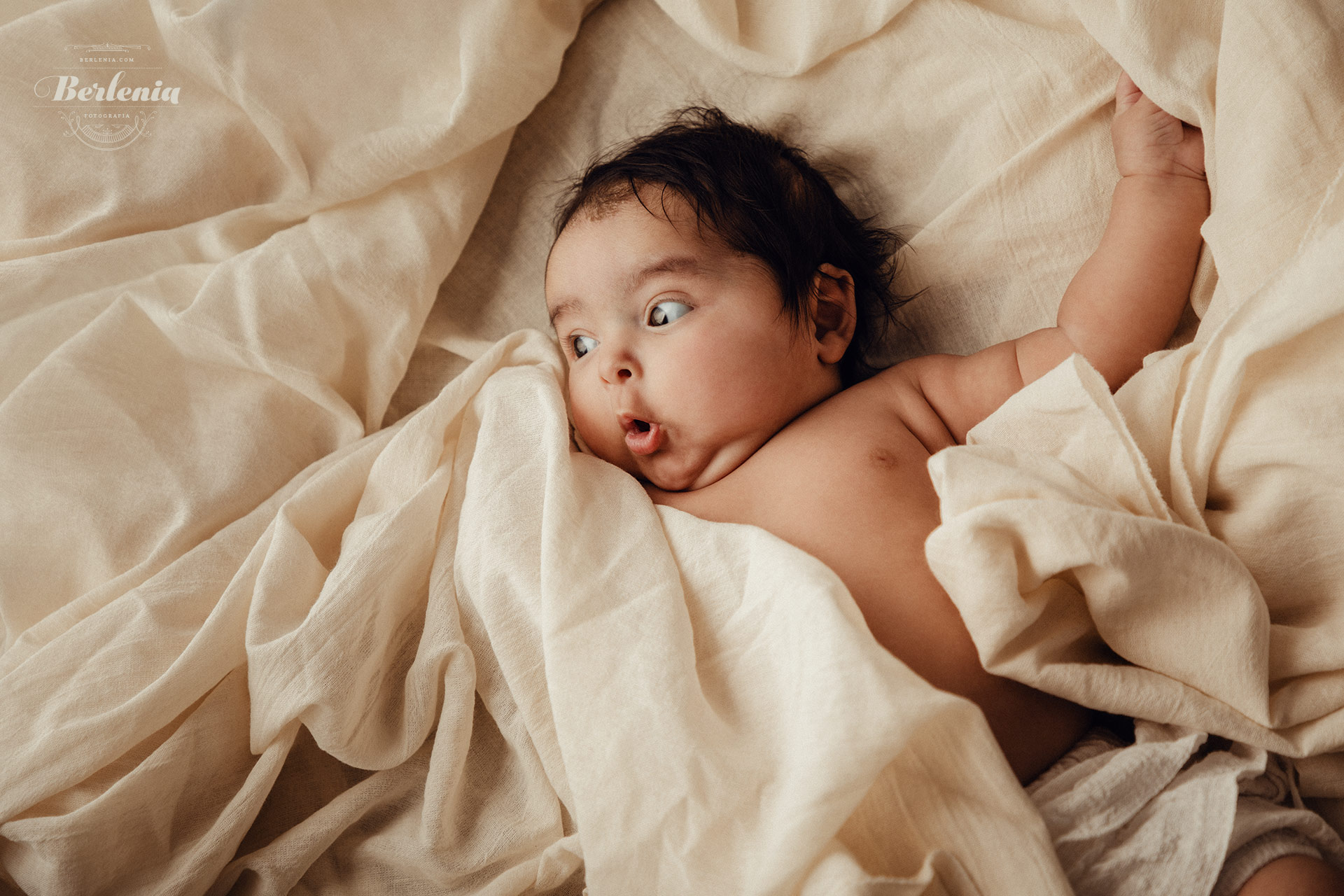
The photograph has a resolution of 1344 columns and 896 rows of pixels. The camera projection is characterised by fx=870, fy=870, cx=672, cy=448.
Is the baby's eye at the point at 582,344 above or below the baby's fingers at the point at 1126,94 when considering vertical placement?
below

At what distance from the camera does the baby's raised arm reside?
99cm

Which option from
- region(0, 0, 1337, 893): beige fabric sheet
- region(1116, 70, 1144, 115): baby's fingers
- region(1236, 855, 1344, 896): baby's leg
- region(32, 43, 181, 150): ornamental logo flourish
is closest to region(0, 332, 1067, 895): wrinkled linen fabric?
region(0, 0, 1337, 893): beige fabric sheet

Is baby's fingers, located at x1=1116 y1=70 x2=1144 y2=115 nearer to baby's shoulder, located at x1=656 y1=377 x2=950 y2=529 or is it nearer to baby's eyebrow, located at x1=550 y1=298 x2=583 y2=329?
baby's shoulder, located at x1=656 y1=377 x2=950 y2=529

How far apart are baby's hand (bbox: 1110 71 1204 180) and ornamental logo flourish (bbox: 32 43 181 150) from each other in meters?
1.26

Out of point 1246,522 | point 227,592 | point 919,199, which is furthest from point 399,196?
point 1246,522

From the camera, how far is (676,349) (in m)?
1.02

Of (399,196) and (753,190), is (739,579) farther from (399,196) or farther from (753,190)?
(399,196)

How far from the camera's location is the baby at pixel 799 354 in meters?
0.92

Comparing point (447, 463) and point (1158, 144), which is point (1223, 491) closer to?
point (1158, 144)

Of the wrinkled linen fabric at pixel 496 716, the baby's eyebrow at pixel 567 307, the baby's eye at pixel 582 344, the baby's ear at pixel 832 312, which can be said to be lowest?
the wrinkled linen fabric at pixel 496 716

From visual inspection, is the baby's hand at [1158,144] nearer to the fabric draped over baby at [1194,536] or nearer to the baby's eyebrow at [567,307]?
the fabric draped over baby at [1194,536]

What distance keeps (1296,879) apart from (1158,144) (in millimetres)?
766

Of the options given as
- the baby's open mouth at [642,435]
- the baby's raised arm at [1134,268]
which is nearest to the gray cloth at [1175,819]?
the baby's raised arm at [1134,268]

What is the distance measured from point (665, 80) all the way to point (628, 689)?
0.94m
